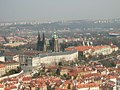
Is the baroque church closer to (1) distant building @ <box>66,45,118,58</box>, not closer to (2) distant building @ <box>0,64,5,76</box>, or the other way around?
(1) distant building @ <box>66,45,118,58</box>

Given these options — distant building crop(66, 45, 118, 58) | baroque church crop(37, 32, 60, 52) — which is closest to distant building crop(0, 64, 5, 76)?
baroque church crop(37, 32, 60, 52)

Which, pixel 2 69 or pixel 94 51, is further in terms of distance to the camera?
pixel 94 51

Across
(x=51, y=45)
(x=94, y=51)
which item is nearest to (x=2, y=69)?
(x=51, y=45)

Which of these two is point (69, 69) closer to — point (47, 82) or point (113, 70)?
point (113, 70)

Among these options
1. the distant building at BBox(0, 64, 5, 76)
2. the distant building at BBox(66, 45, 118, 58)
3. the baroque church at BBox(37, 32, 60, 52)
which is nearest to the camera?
the distant building at BBox(0, 64, 5, 76)

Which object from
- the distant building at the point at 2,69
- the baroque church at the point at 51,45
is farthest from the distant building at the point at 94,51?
the distant building at the point at 2,69

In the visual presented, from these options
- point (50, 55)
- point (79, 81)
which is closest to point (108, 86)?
point (79, 81)

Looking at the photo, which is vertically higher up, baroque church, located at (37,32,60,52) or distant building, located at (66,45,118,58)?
baroque church, located at (37,32,60,52)

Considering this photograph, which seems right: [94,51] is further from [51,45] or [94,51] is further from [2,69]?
[2,69]

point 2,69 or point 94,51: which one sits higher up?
point 2,69

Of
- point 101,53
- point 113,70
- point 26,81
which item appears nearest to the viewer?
point 26,81

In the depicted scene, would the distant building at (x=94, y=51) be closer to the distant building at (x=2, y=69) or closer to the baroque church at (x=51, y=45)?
the baroque church at (x=51, y=45)
